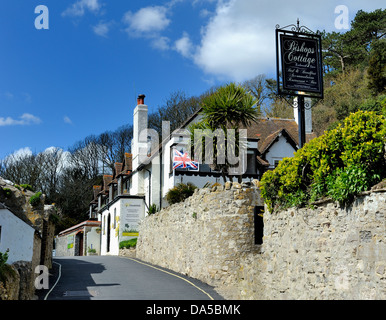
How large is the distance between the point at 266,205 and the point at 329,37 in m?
48.9

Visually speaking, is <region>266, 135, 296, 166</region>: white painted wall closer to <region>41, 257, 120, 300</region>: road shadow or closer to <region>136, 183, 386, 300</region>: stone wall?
<region>136, 183, 386, 300</region>: stone wall

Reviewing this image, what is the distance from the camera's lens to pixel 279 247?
12516mm

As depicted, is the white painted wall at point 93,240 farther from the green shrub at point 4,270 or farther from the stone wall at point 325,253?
the green shrub at point 4,270

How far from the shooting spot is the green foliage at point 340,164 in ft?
28.9

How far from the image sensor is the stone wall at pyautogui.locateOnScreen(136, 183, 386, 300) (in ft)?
28.5

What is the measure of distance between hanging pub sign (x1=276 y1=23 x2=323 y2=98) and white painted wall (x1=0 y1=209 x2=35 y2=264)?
10148mm

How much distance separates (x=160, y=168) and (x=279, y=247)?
77.9ft

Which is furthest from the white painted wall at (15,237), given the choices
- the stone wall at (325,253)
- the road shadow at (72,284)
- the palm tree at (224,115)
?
the palm tree at (224,115)

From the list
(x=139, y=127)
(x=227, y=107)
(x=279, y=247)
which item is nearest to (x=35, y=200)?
(x=227, y=107)

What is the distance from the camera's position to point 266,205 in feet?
44.7

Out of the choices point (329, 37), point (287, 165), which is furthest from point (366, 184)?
point (329, 37)

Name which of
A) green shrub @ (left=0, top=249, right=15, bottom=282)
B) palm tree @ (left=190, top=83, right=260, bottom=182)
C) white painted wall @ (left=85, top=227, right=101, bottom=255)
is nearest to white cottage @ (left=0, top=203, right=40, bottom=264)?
green shrub @ (left=0, top=249, right=15, bottom=282)

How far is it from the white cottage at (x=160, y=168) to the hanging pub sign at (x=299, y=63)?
11830mm

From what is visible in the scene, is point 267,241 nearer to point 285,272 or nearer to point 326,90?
point 285,272
